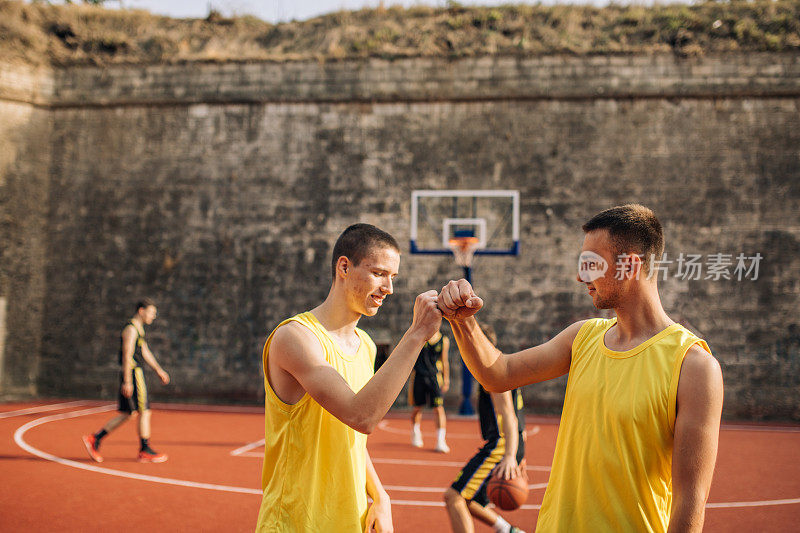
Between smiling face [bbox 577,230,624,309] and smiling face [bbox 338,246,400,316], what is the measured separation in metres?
0.91

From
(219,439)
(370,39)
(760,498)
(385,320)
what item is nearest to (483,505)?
(760,498)

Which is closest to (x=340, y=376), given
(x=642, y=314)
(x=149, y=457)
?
(x=642, y=314)

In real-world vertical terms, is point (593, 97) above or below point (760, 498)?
above

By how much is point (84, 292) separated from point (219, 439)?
7088 mm

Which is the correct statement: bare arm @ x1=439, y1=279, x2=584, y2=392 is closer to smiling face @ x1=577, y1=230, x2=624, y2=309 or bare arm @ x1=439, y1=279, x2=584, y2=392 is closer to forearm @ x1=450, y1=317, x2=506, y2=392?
forearm @ x1=450, y1=317, x2=506, y2=392

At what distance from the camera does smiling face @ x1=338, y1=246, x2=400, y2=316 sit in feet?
9.61

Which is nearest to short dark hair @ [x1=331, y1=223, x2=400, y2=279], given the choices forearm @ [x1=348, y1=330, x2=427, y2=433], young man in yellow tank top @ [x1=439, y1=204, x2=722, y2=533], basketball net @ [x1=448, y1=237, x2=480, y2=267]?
young man in yellow tank top @ [x1=439, y1=204, x2=722, y2=533]

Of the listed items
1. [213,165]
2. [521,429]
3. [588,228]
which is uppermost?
[213,165]

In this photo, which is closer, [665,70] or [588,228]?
[588,228]

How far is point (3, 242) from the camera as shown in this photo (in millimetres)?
14617

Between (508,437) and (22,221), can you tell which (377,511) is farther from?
(22,221)

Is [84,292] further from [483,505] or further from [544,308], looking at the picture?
[483,505]

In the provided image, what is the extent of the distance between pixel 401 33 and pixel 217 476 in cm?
1154

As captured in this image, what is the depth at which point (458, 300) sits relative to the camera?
2527 millimetres
